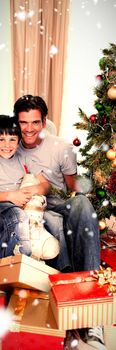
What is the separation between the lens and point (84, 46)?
373cm

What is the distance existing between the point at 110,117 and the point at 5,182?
0.66m

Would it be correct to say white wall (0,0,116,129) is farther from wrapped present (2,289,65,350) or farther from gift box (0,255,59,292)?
wrapped present (2,289,65,350)

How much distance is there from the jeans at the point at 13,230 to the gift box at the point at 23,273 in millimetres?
139

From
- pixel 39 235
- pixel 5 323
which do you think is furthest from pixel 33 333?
pixel 39 235

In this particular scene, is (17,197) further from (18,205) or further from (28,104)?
(28,104)

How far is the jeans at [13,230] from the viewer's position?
181cm

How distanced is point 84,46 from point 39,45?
0.44m

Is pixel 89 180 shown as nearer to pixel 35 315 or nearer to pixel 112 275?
pixel 112 275

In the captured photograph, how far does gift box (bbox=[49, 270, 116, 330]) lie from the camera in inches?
57.2

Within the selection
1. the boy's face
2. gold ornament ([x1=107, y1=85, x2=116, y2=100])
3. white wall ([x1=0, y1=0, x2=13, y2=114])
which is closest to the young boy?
the boy's face

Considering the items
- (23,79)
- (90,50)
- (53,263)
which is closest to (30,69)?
(23,79)

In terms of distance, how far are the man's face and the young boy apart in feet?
0.14

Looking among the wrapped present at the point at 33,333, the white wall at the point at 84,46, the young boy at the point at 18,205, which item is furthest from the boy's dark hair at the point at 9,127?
the white wall at the point at 84,46

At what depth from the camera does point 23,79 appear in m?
3.59
